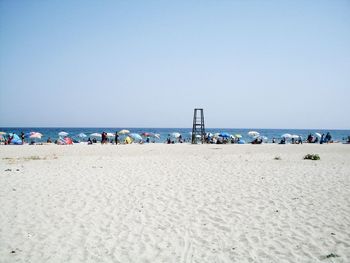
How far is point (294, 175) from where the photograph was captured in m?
12.4

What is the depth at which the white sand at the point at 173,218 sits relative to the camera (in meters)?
5.14

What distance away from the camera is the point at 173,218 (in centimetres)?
685

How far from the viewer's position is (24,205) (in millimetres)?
7719

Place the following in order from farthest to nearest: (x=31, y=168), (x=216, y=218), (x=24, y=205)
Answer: (x=31, y=168), (x=24, y=205), (x=216, y=218)

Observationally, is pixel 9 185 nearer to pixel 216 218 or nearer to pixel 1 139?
pixel 216 218

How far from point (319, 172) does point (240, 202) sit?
7091 mm

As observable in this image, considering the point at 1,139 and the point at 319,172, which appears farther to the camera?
the point at 1,139

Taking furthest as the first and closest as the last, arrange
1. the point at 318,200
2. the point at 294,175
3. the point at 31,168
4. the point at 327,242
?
the point at 31,168, the point at 294,175, the point at 318,200, the point at 327,242

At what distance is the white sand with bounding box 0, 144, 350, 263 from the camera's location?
202 inches

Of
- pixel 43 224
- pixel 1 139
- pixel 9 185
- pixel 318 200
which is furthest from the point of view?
pixel 1 139

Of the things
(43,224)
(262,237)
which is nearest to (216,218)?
(262,237)

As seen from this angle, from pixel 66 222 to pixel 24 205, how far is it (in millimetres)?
2053

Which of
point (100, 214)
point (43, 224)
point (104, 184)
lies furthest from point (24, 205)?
point (104, 184)

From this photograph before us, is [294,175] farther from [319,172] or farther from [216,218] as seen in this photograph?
[216,218]
